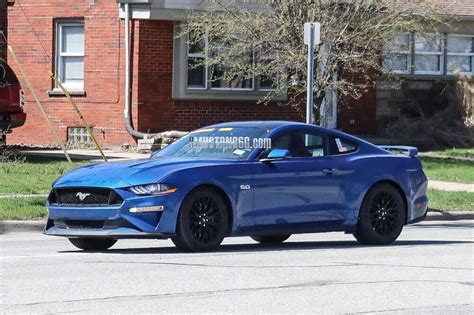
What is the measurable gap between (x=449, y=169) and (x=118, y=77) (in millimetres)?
8609

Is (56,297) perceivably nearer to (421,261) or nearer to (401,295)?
(401,295)

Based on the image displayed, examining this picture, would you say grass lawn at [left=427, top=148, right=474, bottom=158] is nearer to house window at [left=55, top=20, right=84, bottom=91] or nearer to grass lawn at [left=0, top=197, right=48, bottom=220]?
house window at [left=55, top=20, right=84, bottom=91]

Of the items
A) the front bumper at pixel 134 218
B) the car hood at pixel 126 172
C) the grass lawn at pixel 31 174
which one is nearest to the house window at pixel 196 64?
the grass lawn at pixel 31 174

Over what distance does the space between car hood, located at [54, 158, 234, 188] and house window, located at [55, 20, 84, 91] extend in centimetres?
1722

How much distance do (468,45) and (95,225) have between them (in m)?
23.3

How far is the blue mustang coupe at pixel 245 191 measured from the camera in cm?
1272

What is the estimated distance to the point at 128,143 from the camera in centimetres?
2914

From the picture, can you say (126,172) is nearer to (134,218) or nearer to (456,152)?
(134,218)

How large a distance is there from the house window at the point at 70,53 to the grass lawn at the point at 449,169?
8997 mm

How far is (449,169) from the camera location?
26.2 metres

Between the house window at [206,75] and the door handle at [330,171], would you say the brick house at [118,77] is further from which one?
the door handle at [330,171]

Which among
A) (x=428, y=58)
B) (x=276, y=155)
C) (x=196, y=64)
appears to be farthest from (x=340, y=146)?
(x=428, y=58)

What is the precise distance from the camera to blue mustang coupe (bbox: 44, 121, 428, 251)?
41.7 feet

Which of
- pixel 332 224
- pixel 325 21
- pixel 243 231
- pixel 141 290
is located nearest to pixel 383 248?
pixel 332 224
